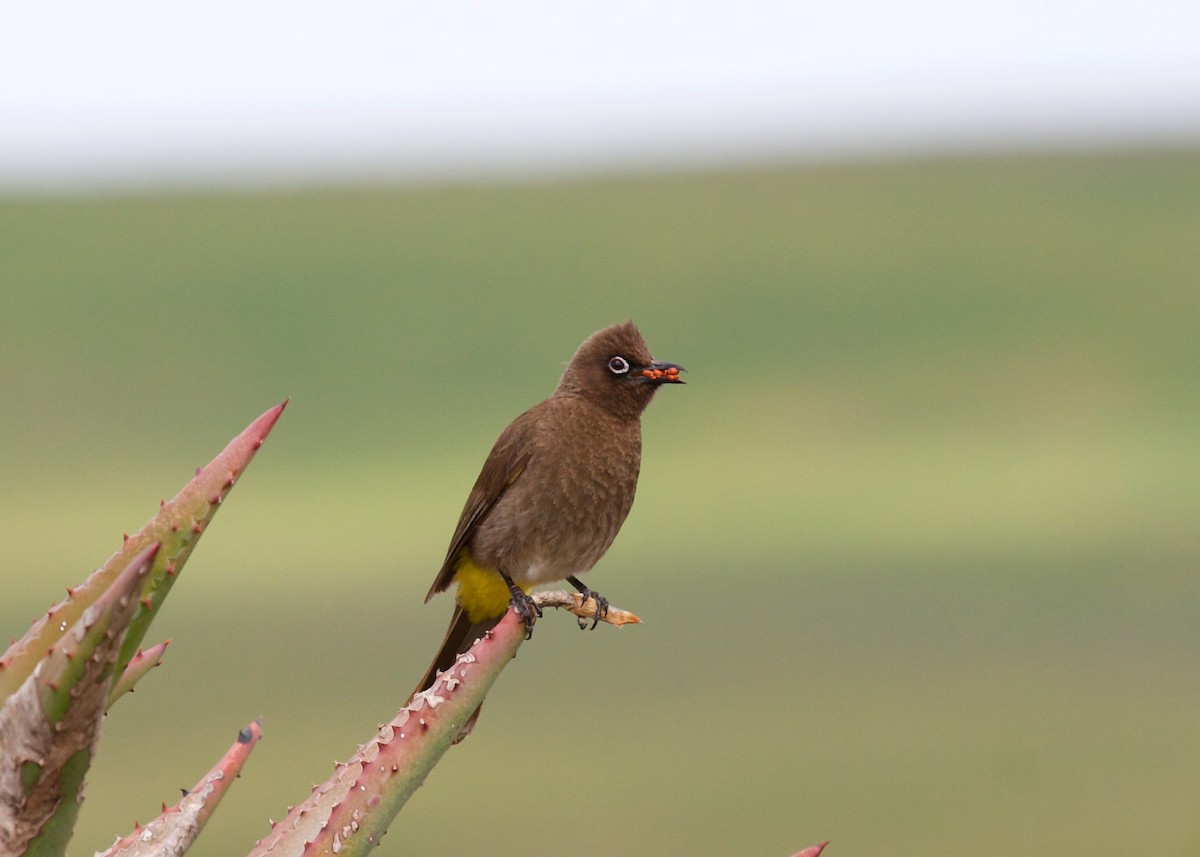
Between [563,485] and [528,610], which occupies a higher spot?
[563,485]

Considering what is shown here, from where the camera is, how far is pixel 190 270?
43.8 m

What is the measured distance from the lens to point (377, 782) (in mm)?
2486

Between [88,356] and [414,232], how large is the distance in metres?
10.1

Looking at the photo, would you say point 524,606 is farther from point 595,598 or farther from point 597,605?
point 595,598

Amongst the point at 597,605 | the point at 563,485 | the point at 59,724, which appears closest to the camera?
the point at 59,724

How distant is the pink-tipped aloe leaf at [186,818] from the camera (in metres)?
2.42

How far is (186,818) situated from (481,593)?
2520mm

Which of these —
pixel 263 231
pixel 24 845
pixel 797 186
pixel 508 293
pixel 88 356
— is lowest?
pixel 24 845

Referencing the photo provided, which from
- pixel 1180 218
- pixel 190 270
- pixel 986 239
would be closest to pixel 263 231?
pixel 190 270

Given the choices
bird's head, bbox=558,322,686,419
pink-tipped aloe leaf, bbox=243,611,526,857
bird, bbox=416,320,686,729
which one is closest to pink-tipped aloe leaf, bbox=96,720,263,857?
pink-tipped aloe leaf, bbox=243,611,526,857

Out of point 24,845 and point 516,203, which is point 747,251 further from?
point 24,845

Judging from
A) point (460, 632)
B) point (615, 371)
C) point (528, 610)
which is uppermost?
point (615, 371)

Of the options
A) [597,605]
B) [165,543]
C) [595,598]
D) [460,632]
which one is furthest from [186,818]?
[460,632]

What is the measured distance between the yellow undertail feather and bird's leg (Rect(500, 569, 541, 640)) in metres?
0.04
